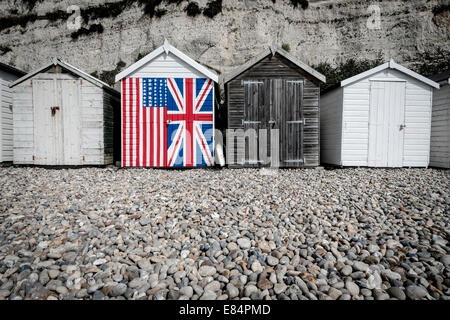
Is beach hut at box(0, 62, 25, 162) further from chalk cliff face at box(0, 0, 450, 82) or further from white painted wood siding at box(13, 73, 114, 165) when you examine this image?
chalk cliff face at box(0, 0, 450, 82)

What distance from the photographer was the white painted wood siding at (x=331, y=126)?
902cm

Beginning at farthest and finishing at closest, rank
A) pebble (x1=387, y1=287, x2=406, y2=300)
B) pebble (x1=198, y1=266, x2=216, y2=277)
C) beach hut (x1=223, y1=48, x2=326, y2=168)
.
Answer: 1. beach hut (x1=223, y1=48, x2=326, y2=168)
2. pebble (x1=198, y1=266, x2=216, y2=277)
3. pebble (x1=387, y1=287, x2=406, y2=300)

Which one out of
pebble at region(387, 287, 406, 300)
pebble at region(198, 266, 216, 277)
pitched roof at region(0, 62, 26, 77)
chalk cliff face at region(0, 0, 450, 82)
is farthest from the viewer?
chalk cliff face at region(0, 0, 450, 82)

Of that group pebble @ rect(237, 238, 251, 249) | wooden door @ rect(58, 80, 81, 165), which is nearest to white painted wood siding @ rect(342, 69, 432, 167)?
pebble @ rect(237, 238, 251, 249)

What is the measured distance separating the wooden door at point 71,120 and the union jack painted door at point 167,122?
59.1 inches

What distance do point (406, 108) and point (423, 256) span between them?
7.73 metres

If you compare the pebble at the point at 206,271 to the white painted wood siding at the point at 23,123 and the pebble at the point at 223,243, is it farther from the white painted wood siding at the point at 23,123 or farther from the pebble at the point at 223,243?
the white painted wood siding at the point at 23,123

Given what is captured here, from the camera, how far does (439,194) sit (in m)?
5.10

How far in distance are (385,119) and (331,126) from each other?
1719mm

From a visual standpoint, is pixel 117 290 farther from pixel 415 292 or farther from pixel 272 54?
pixel 272 54

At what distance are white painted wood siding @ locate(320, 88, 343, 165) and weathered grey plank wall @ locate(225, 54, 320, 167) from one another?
3.44ft

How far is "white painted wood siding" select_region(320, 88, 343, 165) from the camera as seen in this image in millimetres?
9023

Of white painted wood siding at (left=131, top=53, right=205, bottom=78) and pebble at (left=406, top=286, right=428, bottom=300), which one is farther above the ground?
white painted wood siding at (left=131, top=53, right=205, bottom=78)
